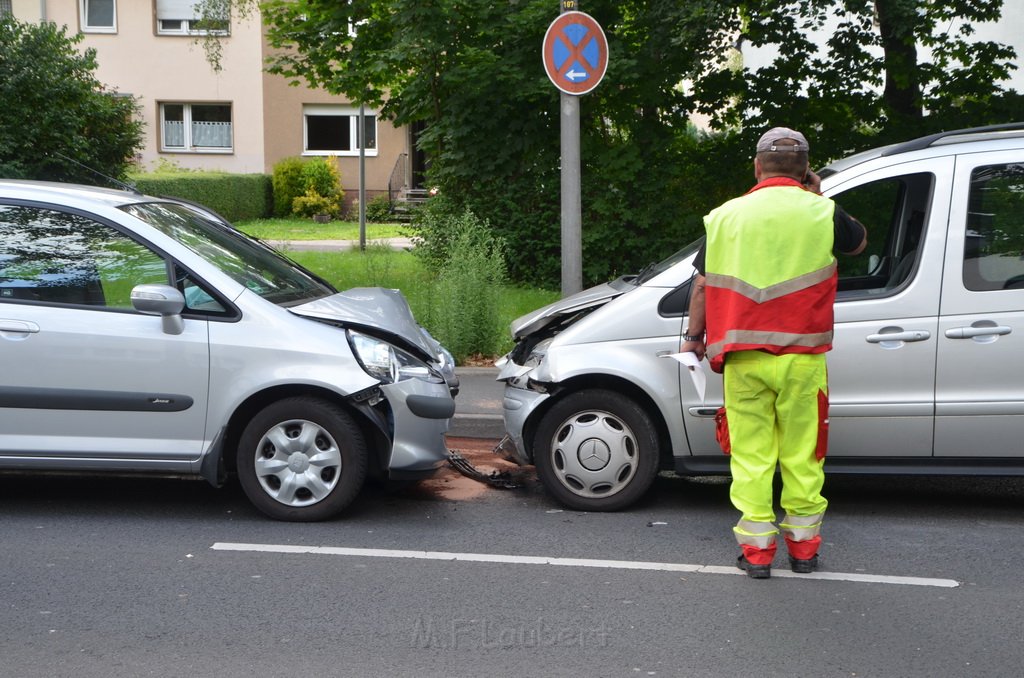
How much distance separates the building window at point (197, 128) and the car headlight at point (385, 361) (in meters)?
28.7

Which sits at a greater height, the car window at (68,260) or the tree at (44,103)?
the tree at (44,103)

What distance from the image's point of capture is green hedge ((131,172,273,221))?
26.9 metres

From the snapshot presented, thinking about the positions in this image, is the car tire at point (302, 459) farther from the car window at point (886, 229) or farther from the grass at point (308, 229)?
the grass at point (308, 229)

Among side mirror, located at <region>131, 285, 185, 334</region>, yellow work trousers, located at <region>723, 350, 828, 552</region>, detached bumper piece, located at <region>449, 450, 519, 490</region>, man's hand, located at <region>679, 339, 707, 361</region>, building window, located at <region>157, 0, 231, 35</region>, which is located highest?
building window, located at <region>157, 0, 231, 35</region>

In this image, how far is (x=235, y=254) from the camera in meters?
6.53

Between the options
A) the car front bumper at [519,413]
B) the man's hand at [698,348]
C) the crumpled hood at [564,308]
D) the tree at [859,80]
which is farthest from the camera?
the tree at [859,80]

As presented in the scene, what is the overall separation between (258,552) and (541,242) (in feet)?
32.9

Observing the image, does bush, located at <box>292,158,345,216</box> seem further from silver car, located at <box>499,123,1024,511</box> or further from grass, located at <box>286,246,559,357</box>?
silver car, located at <box>499,123,1024,511</box>

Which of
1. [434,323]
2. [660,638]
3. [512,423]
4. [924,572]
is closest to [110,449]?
[512,423]

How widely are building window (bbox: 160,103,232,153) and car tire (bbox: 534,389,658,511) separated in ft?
95.0

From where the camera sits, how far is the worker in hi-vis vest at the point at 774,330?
494 cm

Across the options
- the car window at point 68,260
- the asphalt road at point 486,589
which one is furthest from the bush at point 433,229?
the car window at point 68,260

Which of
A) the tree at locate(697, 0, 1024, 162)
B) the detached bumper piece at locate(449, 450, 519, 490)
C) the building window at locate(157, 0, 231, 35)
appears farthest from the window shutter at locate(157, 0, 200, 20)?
the detached bumper piece at locate(449, 450, 519, 490)

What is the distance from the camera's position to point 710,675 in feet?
13.5
